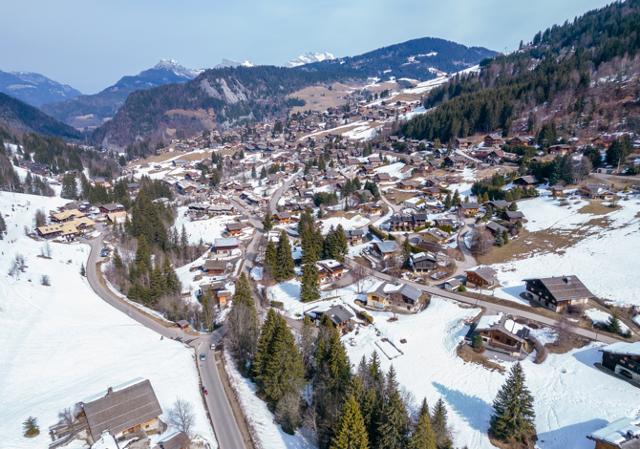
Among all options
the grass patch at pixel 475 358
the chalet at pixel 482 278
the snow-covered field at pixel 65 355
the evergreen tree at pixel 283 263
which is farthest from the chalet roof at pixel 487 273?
the snow-covered field at pixel 65 355

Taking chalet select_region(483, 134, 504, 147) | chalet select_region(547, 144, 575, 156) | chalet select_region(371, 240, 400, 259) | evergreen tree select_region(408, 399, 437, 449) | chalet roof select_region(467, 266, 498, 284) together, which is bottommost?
evergreen tree select_region(408, 399, 437, 449)

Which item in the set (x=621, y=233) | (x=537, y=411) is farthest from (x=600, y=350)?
(x=621, y=233)

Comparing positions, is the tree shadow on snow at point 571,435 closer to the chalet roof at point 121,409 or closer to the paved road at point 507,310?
the paved road at point 507,310

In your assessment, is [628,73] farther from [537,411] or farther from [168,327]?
[168,327]

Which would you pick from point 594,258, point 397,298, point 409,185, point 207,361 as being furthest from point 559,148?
point 207,361

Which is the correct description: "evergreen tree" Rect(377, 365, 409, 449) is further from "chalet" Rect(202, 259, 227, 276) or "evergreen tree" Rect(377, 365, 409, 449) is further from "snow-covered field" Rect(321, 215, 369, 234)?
"snow-covered field" Rect(321, 215, 369, 234)

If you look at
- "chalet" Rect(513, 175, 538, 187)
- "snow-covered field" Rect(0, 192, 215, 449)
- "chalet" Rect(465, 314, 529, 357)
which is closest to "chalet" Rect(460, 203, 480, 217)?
"chalet" Rect(513, 175, 538, 187)
